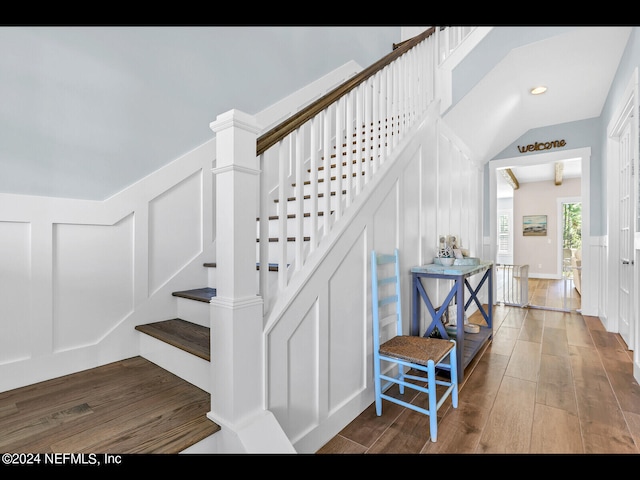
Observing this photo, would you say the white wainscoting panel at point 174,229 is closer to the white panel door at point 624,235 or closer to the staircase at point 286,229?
the staircase at point 286,229

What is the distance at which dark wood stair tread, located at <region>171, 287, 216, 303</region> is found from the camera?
A: 181 cm

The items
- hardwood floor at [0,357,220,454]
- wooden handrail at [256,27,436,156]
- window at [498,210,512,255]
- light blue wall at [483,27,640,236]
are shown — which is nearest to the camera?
hardwood floor at [0,357,220,454]

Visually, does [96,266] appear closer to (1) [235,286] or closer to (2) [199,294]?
(2) [199,294]

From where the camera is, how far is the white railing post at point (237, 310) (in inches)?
44.3

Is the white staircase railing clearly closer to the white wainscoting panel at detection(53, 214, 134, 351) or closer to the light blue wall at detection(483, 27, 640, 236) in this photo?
the white wainscoting panel at detection(53, 214, 134, 351)

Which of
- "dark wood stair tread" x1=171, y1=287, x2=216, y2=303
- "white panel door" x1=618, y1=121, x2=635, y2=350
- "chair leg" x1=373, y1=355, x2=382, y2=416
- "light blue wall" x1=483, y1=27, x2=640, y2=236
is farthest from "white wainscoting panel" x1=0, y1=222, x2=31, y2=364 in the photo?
"light blue wall" x1=483, y1=27, x2=640, y2=236

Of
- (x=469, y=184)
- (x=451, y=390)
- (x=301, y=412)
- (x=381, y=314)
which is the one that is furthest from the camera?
(x=469, y=184)

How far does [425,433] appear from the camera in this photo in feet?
5.32

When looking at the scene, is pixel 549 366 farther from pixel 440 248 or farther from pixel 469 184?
pixel 469 184

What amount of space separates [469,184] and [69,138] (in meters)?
4.13

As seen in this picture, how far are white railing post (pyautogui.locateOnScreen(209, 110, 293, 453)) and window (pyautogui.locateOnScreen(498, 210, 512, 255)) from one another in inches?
395

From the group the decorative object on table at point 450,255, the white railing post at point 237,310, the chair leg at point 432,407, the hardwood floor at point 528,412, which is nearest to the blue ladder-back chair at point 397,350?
the chair leg at point 432,407

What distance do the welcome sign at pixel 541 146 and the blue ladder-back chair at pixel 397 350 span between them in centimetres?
384

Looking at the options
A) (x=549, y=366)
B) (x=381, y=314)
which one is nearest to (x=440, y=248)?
(x=381, y=314)
